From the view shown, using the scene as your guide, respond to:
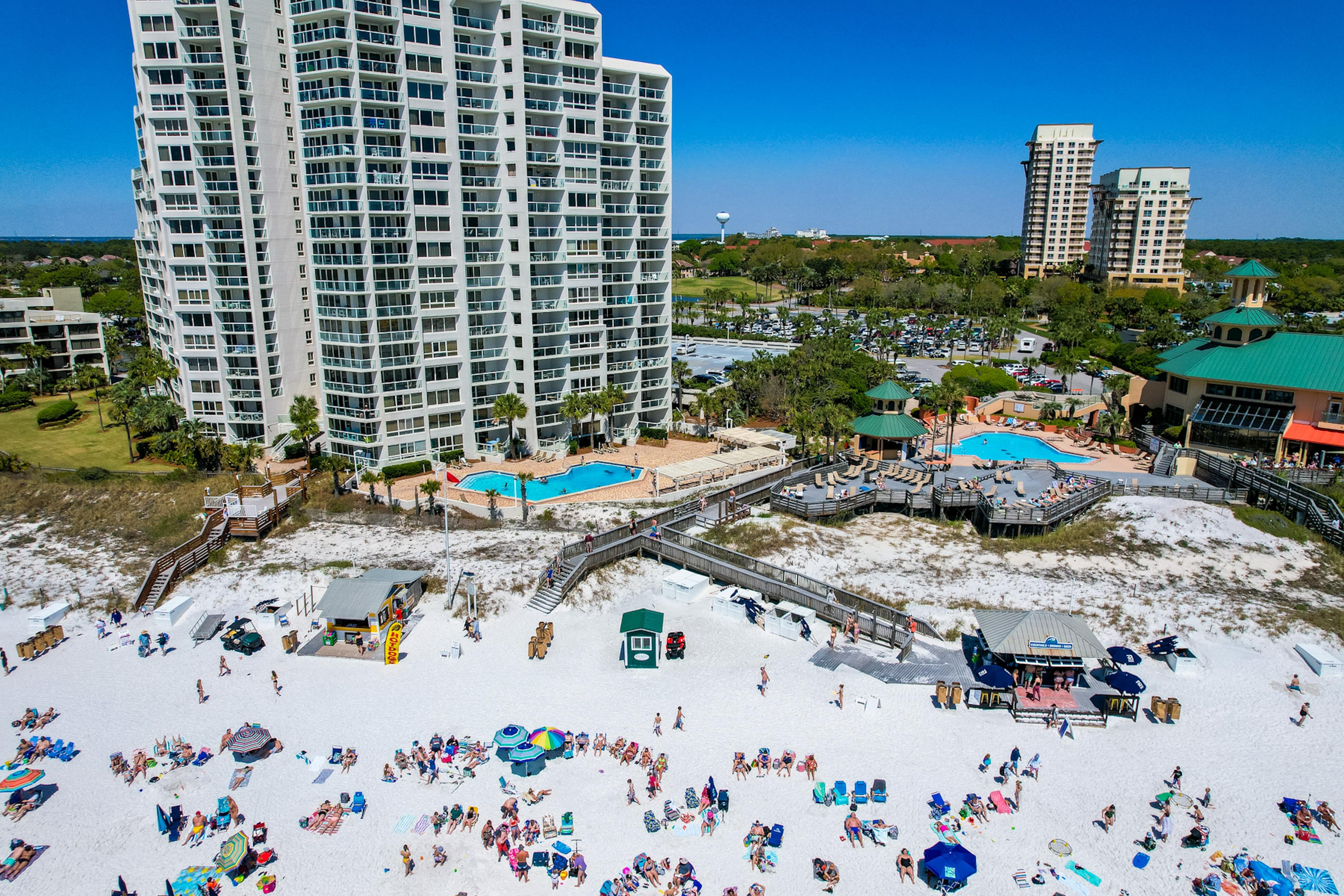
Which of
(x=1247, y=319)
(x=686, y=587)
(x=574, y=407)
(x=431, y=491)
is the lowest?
(x=686, y=587)

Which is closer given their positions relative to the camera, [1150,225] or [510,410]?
[510,410]

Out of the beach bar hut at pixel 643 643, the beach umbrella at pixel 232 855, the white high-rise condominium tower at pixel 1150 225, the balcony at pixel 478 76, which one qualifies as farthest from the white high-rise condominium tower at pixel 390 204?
the white high-rise condominium tower at pixel 1150 225

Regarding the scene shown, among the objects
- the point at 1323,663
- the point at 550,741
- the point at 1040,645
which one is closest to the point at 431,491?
the point at 550,741

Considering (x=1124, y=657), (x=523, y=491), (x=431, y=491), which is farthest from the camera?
(x=523, y=491)

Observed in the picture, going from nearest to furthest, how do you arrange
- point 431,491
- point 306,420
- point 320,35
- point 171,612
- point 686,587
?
point 171,612, point 686,587, point 431,491, point 320,35, point 306,420

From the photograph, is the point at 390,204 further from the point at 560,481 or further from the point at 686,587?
the point at 686,587

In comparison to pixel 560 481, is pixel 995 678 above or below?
below

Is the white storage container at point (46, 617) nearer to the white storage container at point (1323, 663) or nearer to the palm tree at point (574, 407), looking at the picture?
the palm tree at point (574, 407)
